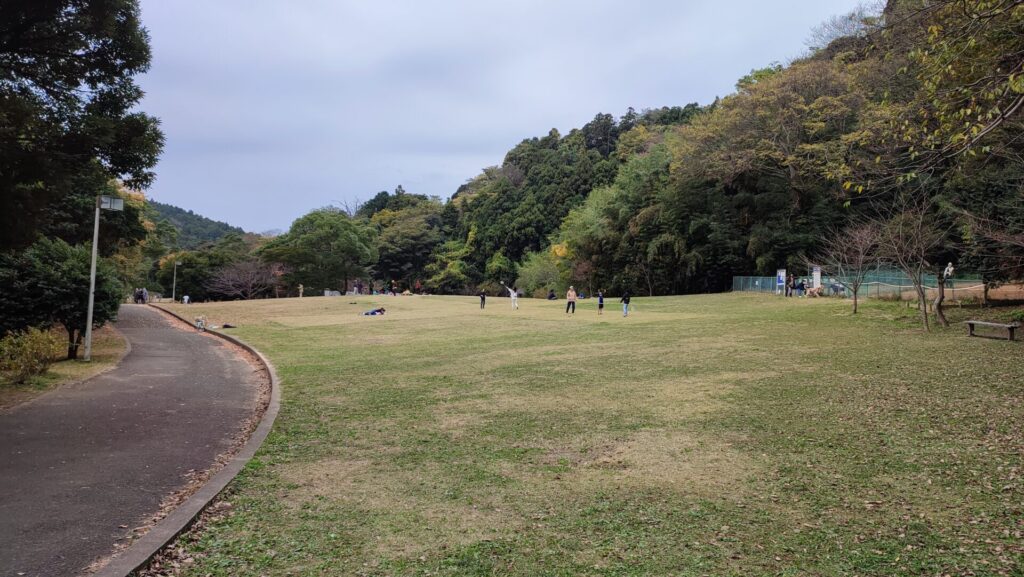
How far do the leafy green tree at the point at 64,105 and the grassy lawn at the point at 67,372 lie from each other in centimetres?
234

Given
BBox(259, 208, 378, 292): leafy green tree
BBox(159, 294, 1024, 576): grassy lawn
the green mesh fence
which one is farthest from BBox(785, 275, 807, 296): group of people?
BBox(259, 208, 378, 292): leafy green tree

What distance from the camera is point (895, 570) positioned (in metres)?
3.32

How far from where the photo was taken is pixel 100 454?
5.86m

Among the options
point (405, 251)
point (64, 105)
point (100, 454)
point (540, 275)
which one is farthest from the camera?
point (405, 251)

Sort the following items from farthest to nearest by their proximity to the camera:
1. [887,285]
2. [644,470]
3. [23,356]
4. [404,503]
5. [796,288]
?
[796,288] → [887,285] → [23,356] → [644,470] → [404,503]

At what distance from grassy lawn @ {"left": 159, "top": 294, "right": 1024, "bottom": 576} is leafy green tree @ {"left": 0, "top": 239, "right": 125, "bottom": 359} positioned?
5.48 metres

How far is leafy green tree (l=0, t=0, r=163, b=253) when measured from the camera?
723cm

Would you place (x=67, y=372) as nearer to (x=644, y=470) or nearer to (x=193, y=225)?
(x=644, y=470)

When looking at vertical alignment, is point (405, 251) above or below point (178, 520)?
above

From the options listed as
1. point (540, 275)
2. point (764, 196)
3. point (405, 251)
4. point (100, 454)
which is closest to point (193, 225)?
point (405, 251)

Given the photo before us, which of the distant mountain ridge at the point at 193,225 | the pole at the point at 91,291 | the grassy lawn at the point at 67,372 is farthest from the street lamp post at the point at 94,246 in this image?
the distant mountain ridge at the point at 193,225

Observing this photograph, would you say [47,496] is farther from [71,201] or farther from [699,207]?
[699,207]

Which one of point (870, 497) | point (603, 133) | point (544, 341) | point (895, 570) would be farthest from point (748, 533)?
point (603, 133)

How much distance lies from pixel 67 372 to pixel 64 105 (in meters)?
5.95
